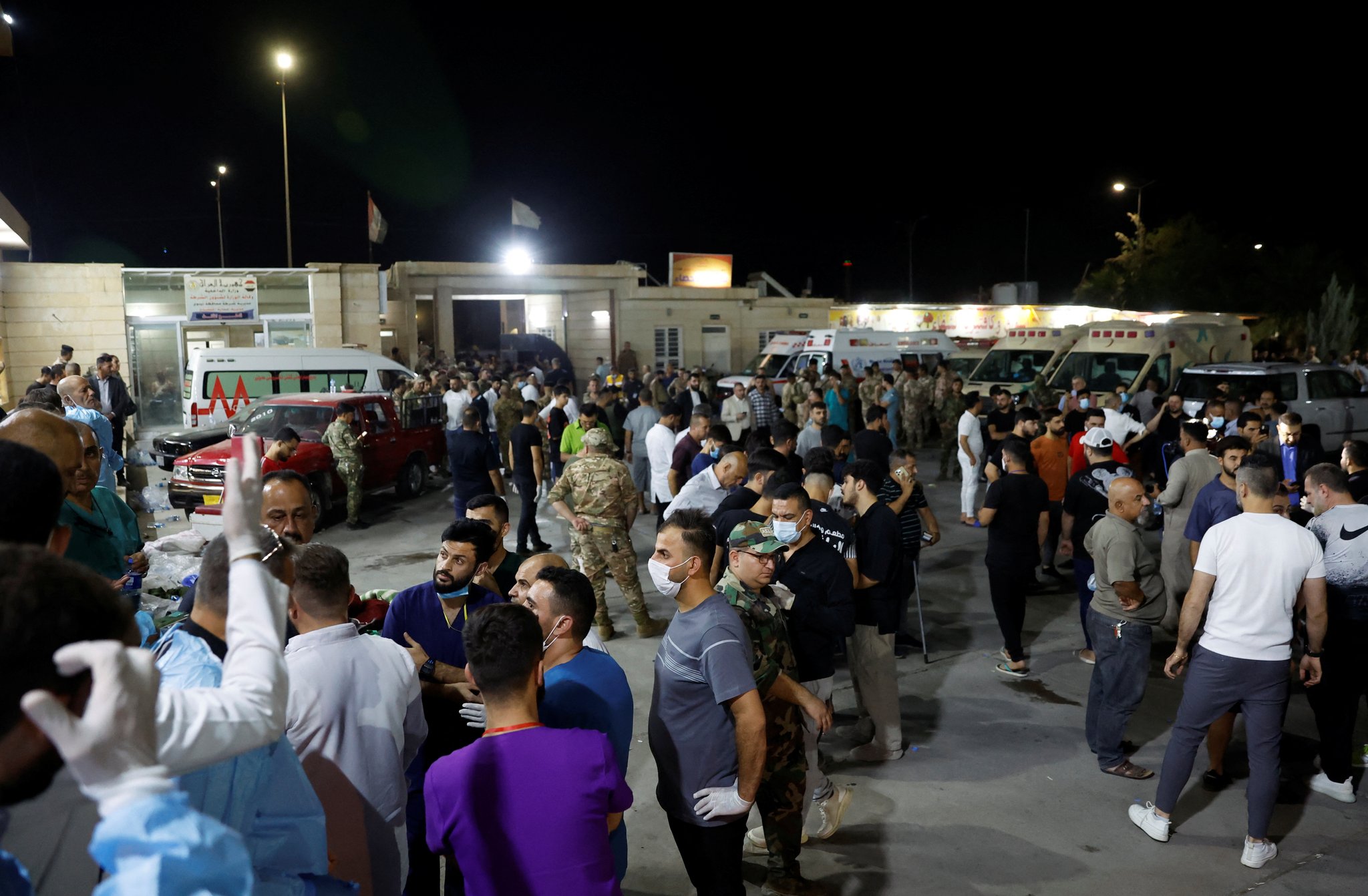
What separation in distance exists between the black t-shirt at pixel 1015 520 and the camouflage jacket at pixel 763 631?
340cm

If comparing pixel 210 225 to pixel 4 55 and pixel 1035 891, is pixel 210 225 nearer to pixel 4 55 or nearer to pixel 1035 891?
pixel 4 55

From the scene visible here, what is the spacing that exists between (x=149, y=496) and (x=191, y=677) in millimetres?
11656

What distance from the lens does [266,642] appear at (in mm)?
1568

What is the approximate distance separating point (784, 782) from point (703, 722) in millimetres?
917

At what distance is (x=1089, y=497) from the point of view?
7.58 m

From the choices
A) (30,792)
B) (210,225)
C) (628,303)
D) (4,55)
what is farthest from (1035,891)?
(210,225)

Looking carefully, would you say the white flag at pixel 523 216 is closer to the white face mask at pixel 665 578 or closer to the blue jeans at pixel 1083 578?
the blue jeans at pixel 1083 578

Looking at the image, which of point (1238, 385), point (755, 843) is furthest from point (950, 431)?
point (755, 843)

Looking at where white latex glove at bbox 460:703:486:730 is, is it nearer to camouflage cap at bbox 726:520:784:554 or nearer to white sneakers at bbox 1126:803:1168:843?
camouflage cap at bbox 726:520:784:554

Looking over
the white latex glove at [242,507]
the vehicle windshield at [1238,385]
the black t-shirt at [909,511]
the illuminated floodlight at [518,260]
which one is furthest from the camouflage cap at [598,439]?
the illuminated floodlight at [518,260]

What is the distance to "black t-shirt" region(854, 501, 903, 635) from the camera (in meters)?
5.75

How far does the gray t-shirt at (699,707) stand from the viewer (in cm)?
343

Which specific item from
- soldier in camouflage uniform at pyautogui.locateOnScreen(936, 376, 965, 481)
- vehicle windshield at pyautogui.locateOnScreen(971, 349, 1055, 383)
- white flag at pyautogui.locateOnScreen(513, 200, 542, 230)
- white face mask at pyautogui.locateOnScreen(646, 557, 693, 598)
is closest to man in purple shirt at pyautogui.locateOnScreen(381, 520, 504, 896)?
white face mask at pyautogui.locateOnScreen(646, 557, 693, 598)

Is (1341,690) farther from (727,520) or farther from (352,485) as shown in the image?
(352,485)
